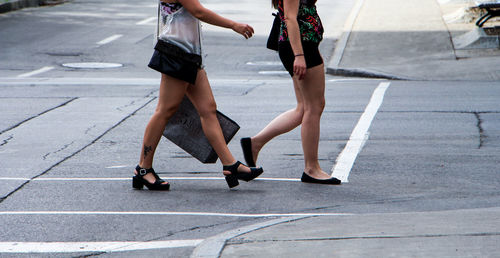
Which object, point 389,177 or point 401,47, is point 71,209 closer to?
point 389,177

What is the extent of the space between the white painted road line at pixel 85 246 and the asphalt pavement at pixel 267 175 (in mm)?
12

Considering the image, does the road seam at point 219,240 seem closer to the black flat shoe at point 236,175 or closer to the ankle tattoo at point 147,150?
the black flat shoe at point 236,175

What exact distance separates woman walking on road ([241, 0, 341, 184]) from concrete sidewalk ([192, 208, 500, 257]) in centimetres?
143

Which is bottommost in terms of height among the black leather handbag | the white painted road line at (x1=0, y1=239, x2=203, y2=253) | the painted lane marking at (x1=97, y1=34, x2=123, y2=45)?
the painted lane marking at (x1=97, y1=34, x2=123, y2=45)

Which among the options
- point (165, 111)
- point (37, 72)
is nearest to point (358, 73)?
point (37, 72)

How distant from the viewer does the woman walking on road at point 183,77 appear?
258 inches

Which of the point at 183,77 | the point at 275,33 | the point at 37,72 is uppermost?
the point at 275,33

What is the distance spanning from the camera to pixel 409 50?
739 inches

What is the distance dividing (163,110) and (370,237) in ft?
7.71

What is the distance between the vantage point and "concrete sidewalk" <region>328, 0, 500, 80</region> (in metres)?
15.9

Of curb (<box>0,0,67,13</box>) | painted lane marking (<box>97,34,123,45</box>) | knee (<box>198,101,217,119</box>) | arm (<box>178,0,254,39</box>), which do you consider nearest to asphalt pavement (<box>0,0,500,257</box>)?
knee (<box>198,101,217,119</box>)

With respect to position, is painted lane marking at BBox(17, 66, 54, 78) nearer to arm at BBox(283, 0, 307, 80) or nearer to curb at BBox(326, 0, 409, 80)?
curb at BBox(326, 0, 409, 80)

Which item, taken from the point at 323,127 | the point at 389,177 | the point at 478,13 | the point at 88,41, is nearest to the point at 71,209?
the point at 389,177

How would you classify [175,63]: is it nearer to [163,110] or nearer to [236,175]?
[163,110]
